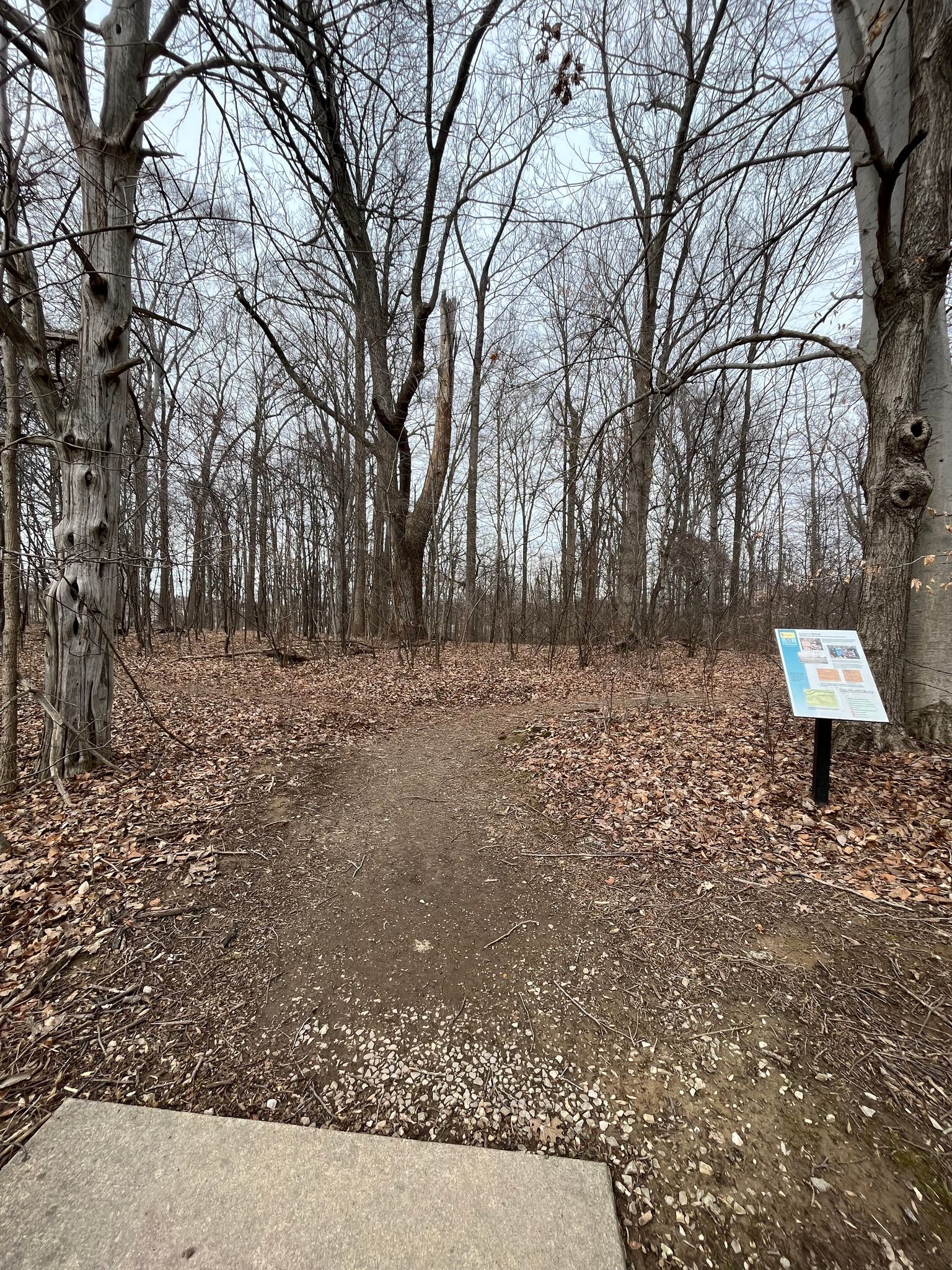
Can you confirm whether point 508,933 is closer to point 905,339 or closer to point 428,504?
point 905,339

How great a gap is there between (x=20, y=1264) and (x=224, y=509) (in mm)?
10684

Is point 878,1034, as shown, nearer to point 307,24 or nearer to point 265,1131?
point 265,1131

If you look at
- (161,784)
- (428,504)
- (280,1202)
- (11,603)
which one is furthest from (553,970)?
(428,504)

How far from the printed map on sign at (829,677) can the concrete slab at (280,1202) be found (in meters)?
2.81

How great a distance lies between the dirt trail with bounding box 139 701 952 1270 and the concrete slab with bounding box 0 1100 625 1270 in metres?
0.12

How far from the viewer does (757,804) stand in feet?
11.6

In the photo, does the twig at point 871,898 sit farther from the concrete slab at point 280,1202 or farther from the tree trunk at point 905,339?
the concrete slab at point 280,1202

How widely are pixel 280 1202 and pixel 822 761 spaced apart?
3.62m

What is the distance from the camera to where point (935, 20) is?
11.4ft

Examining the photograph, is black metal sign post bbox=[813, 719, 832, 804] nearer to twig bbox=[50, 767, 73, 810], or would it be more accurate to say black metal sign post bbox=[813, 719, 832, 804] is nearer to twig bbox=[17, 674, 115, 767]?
twig bbox=[50, 767, 73, 810]

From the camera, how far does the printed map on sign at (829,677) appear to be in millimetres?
3160

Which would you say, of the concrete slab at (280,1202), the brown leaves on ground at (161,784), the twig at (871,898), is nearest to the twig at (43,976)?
the brown leaves on ground at (161,784)

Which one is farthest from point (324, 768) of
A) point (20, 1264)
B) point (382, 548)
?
point (382, 548)

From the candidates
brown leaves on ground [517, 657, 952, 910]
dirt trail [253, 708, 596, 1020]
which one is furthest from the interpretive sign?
dirt trail [253, 708, 596, 1020]
